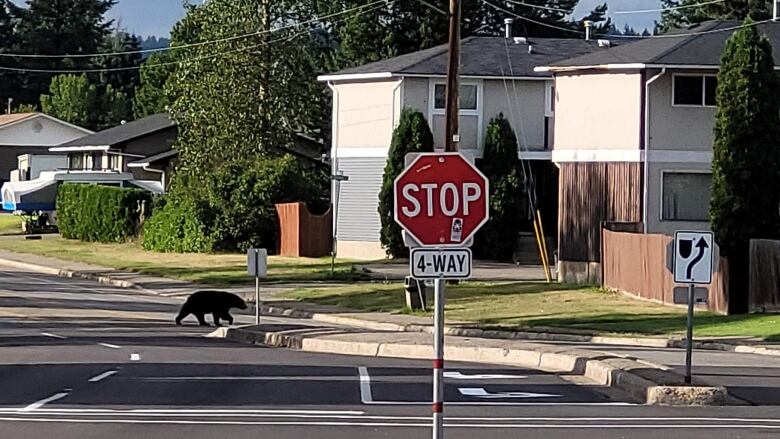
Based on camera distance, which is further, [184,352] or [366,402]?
[184,352]

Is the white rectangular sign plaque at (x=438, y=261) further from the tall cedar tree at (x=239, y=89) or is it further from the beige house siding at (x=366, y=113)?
the tall cedar tree at (x=239, y=89)

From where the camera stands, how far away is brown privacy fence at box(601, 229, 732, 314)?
108ft

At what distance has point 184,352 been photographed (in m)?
24.7

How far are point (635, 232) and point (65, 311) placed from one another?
1569 cm

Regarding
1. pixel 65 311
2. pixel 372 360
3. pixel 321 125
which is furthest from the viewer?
pixel 321 125

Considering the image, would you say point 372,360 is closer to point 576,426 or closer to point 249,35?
point 576,426

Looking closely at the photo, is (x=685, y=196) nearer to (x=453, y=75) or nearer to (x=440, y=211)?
(x=453, y=75)

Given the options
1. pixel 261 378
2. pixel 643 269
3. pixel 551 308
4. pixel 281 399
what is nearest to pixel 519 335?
pixel 551 308

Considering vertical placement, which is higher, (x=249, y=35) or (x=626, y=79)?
(x=249, y=35)

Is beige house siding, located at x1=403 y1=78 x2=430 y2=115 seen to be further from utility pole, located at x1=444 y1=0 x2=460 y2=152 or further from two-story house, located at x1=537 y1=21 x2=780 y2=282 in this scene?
utility pole, located at x1=444 y1=0 x2=460 y2=152

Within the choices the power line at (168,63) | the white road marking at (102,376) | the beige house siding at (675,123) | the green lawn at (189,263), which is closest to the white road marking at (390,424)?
the white road marking at (102,376)

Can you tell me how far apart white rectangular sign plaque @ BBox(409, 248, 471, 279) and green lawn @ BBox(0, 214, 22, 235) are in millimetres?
69290

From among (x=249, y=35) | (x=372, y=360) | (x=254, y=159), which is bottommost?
(x=372, y=360)

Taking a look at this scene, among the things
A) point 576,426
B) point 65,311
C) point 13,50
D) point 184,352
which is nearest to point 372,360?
point 184,352
